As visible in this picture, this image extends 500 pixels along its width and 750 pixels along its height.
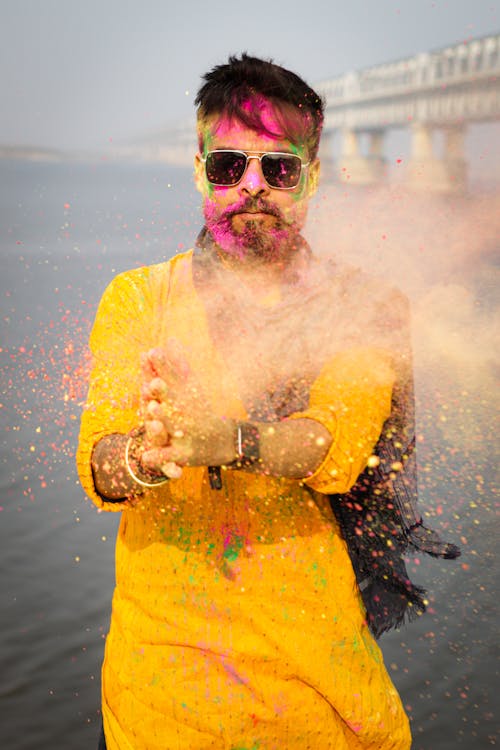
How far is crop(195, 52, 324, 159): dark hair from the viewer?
2377 millimetres

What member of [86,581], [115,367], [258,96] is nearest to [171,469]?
[115,367]

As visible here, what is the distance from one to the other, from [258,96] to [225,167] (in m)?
0.21

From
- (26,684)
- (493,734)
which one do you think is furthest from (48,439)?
(493,734)

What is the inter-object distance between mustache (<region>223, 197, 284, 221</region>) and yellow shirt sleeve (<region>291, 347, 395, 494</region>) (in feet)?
1.34

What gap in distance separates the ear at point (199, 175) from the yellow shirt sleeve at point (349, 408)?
0.61 m

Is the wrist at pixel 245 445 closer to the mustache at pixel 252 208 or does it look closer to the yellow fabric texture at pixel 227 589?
the yellow fabric texture at pixel 227 589

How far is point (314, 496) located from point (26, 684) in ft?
11.6

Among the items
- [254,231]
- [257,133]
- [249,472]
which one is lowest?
[249,472]

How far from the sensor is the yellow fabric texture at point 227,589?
221 cm

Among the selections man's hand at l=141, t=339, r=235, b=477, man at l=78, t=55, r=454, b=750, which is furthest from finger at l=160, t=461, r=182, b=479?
man at l=78, t=55, r=454, b=750

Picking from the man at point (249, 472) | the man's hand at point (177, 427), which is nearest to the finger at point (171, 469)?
the man's hand at point (177, 427)

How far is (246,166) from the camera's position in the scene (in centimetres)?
235

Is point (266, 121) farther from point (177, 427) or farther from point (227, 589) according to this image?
point (227, 589)

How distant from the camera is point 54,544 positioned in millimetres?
6867
